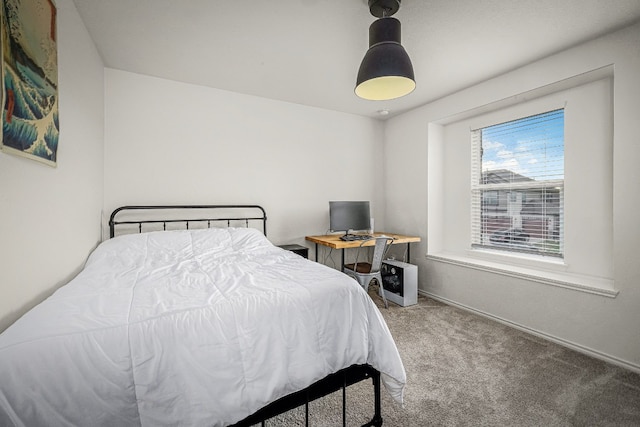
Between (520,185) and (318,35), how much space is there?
2.58 m

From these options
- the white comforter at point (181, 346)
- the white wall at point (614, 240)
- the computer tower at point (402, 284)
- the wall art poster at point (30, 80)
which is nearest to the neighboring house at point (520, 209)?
the white wall at point (614, 240)

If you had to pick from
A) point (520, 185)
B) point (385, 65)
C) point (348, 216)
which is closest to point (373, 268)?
point (348, 216)

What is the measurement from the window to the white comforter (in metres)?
2.36

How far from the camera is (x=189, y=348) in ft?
3.49

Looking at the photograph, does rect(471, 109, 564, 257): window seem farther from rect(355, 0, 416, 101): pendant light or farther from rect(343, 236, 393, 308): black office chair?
rect(355, 0, 416, 101): pendant light

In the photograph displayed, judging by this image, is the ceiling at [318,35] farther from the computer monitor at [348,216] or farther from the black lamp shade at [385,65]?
the computer monitor at [348,216]

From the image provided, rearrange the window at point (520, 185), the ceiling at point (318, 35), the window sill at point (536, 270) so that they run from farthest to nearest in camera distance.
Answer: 1. the window at point (520, 185)
2. the window sill at point (536, 270)
3. the ceiling at point (318, 35)

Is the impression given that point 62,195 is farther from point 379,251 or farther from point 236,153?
point 379,251

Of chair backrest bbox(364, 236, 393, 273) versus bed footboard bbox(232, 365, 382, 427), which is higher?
chair backrest bbox(364, 236, 393, 273)

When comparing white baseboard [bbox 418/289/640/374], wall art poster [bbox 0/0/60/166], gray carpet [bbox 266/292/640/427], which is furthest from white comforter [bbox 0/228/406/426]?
white baseboard [bbox 418/289/640/374]

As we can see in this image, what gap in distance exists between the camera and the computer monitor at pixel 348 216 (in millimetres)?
3559

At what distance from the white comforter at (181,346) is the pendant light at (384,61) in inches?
50.0

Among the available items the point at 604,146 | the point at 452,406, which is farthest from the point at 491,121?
the point at 452,406

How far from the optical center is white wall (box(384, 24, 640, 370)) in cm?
204
